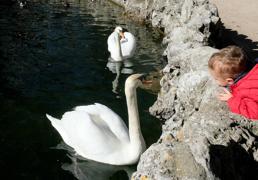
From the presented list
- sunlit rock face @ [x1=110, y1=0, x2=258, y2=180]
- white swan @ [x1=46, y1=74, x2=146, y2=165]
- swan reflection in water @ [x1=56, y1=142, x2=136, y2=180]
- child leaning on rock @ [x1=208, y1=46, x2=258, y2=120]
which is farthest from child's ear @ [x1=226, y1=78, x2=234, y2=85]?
swan reflection in water @ [x1=56, y1=142, x2=136, y2=180]

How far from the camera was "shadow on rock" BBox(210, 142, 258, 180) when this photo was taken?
4.33 metres

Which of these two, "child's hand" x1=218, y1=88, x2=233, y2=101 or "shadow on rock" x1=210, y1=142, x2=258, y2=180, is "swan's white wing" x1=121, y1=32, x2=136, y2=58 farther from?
"shadow on rock" x1=210, y1=142, x2=258, y2=180

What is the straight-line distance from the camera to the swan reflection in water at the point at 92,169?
651 cm

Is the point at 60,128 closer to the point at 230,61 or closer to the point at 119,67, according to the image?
the point at 230,61

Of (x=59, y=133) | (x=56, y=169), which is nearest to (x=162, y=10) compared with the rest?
(x=59, y=133)

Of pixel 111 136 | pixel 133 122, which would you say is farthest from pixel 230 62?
pixel 111 136

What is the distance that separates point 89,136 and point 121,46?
5.69m

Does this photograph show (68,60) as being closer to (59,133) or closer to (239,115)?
(59,133)

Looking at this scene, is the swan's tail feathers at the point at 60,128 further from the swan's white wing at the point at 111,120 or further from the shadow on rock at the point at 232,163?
the shadow on rock at the point at 232,163

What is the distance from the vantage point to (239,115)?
5.01 meters

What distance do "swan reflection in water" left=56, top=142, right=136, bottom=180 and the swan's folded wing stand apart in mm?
119

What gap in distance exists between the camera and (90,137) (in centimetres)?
668

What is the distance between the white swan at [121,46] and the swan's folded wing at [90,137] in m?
4.75

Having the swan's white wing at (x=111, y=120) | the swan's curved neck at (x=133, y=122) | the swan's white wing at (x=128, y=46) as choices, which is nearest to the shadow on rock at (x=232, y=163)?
the swan's curved neck at (x=133, y=122)
